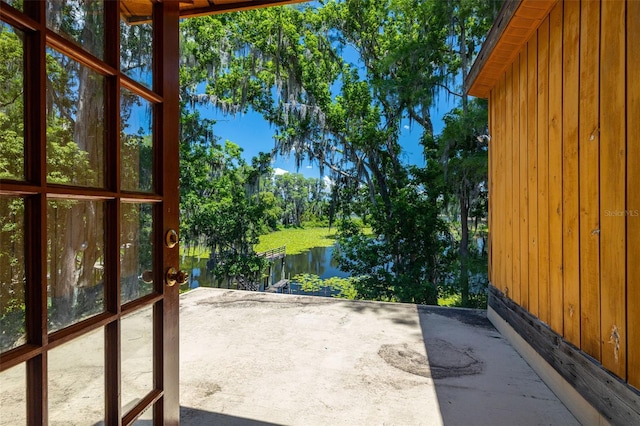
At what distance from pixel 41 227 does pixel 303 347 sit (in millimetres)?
2205

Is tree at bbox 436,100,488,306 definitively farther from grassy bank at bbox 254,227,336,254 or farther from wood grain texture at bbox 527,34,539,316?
grassy bank at bbox 254,227,336,254

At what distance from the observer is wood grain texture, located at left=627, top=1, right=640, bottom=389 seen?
4.01 ft

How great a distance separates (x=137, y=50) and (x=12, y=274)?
2.29ft

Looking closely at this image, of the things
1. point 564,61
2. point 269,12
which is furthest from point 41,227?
point 269,12

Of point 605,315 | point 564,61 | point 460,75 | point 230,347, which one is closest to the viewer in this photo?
point 605,315

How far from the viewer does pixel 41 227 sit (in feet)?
2.13

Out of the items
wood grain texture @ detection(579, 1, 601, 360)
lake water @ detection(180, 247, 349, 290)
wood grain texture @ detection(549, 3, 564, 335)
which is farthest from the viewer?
lake water @ detection(180, 247, 349, 290)

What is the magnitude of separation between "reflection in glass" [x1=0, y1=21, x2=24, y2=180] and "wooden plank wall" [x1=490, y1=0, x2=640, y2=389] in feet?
6.12

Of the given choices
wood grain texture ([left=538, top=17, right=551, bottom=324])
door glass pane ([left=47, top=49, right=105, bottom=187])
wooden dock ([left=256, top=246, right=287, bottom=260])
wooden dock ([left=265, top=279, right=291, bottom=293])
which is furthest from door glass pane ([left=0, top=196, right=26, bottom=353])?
wooden dock ([left=265, top=279, right=291, bottom=293])

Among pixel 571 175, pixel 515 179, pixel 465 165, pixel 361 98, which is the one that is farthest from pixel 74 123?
pixel 361 98

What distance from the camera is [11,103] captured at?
2.00 feet

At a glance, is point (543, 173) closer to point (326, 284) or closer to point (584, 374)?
point (584, 374)

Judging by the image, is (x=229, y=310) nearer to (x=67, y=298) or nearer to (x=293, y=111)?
(x=67, y=298)

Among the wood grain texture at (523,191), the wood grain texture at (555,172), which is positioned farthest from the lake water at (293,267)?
the wood grain texture at (555,172)
